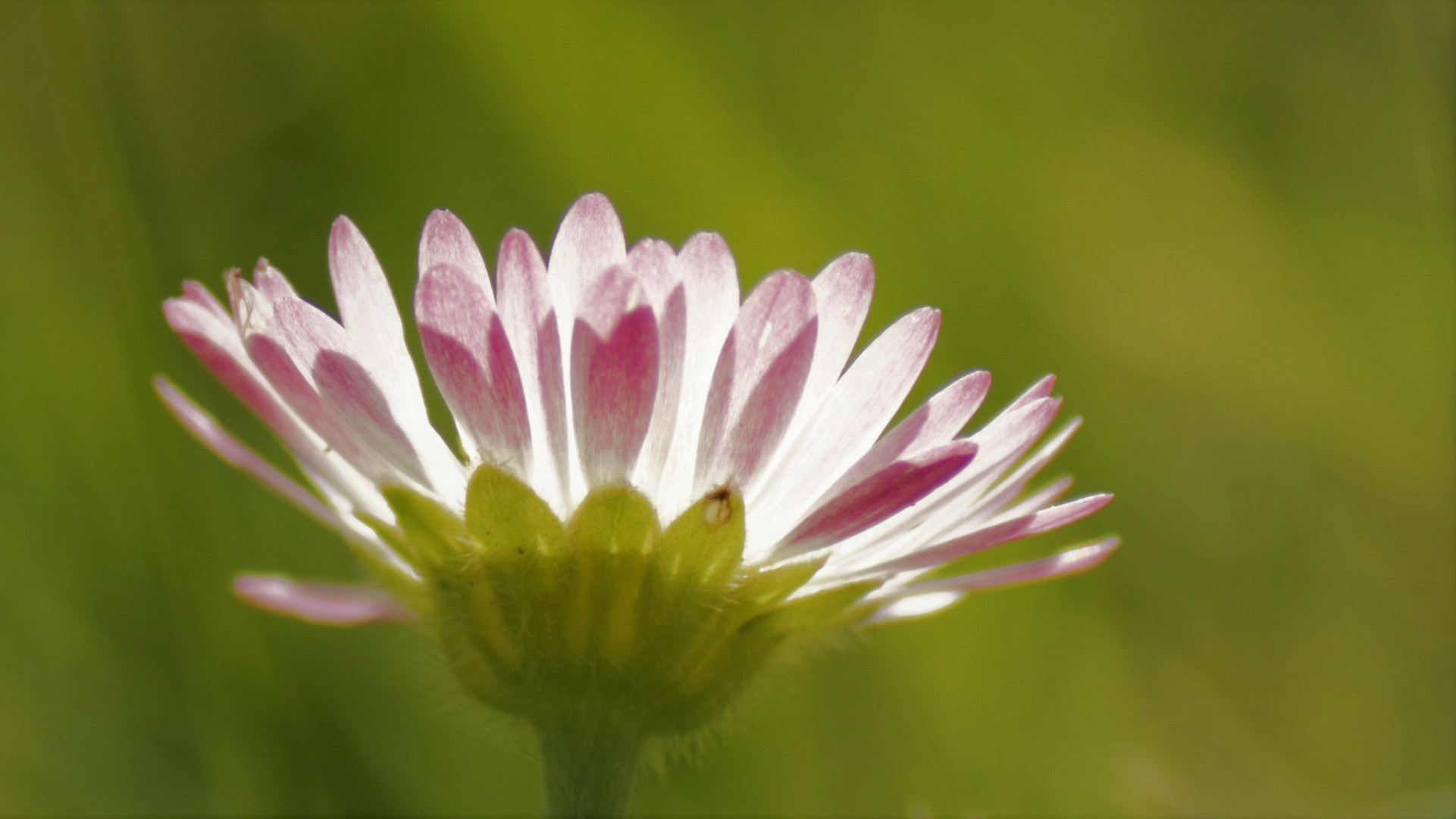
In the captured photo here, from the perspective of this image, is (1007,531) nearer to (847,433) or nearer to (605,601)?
(847,433)

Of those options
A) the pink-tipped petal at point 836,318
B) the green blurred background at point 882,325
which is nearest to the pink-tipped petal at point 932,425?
the pink-tipped petal at point 836,318

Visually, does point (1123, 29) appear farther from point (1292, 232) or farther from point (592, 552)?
point (592, 552)

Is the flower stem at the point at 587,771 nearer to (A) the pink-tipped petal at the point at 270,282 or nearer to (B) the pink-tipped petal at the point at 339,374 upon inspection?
(B) the pink-tipped petal at the point at 339,374

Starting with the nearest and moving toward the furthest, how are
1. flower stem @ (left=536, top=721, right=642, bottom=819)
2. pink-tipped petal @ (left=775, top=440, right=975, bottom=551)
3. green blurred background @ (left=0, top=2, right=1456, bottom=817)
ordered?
pink-tipped petal @ (left=775, top=440, right=975, bottom=551) < flower stem @ (left=536, top=721, right=642, bottom=819) < green blurred background @ (left=0, top=2, right=1456, bottom=817)

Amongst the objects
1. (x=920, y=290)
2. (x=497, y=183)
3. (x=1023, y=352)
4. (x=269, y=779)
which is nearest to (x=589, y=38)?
(x=497, y=183)

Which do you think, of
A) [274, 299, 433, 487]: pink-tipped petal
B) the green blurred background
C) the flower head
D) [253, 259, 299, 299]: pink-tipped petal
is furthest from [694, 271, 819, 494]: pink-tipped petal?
the green blurred background

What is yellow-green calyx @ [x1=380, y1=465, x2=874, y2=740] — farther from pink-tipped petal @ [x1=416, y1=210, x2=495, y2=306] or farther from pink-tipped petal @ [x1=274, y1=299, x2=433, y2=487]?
pink-tipped petal @ [x1=416, y1=210, x2=495, y2=306]
